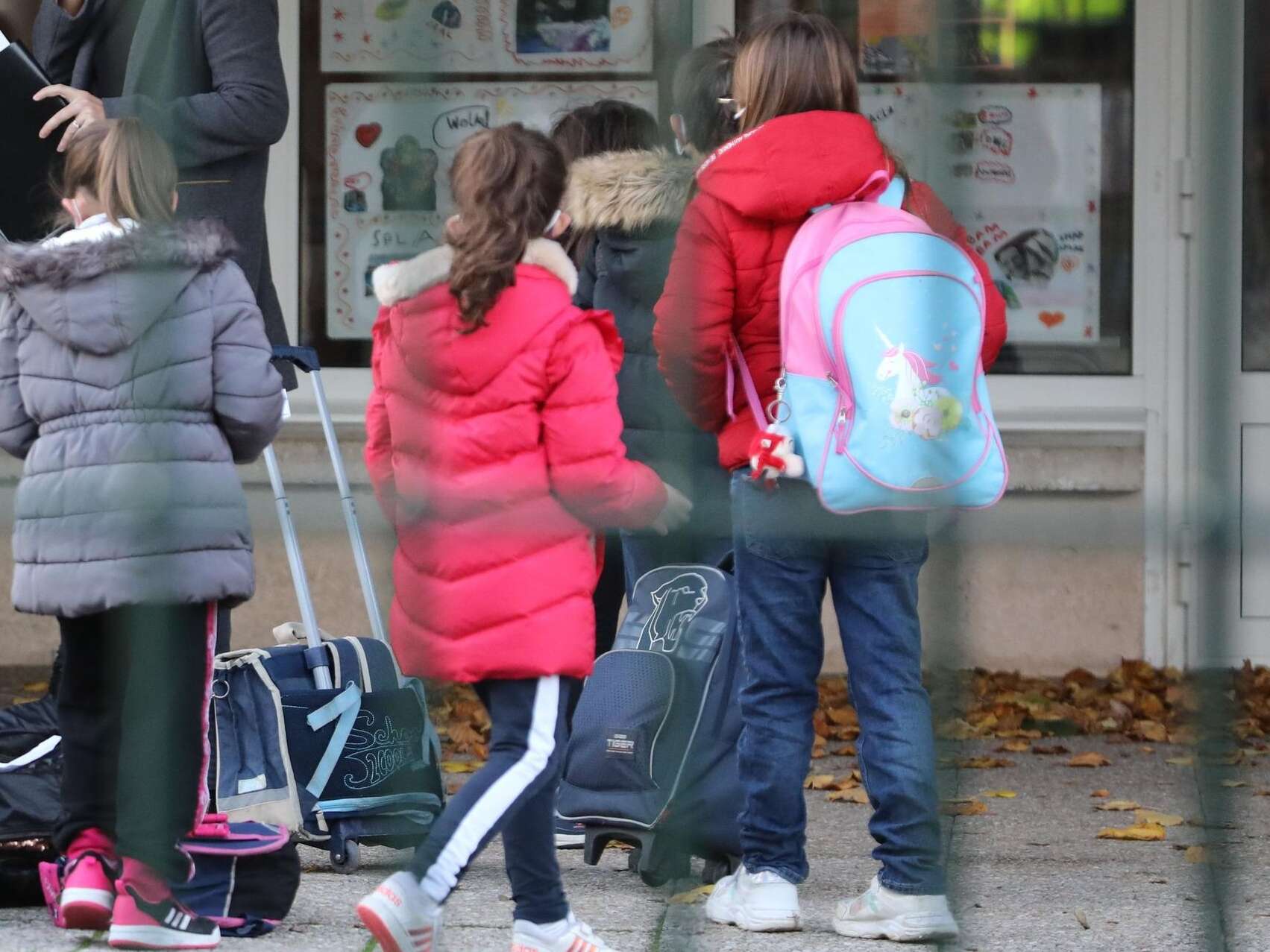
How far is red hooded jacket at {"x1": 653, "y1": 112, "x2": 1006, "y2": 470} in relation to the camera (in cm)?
287

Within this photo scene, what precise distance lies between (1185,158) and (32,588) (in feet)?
12.8

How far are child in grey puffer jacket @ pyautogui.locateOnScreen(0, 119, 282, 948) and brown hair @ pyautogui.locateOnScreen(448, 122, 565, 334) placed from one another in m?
0.41

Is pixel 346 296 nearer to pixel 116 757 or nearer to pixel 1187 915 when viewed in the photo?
pixel 116 757

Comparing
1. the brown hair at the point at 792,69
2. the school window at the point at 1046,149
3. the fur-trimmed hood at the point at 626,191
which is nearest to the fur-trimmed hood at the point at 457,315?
the brown hair at the point at 792,69

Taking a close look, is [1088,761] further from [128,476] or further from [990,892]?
[128,476]

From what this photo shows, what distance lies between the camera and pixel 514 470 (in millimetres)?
2768

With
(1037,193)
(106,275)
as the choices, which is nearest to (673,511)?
(106,275)

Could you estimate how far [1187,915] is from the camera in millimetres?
3340

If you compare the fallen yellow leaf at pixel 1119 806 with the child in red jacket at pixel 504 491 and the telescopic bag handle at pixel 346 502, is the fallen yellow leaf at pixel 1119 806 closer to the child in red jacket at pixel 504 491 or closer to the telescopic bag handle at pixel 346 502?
the telescopic bag handle at pixel 346 502

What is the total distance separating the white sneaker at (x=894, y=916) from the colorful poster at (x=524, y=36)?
10.7 ft

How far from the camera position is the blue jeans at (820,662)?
304 cm

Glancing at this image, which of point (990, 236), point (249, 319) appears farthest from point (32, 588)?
point (990, 236)

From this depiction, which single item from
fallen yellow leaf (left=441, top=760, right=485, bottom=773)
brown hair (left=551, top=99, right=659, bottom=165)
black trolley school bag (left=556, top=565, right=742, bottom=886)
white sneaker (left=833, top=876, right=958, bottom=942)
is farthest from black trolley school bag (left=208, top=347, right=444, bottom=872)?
fallen yellow leaf (left=441, top=760, right=485, bottom=773)

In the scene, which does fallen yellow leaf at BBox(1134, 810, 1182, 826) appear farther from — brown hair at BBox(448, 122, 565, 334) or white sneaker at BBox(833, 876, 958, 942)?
brown hair at BBox(448, 122, 565, 334)
